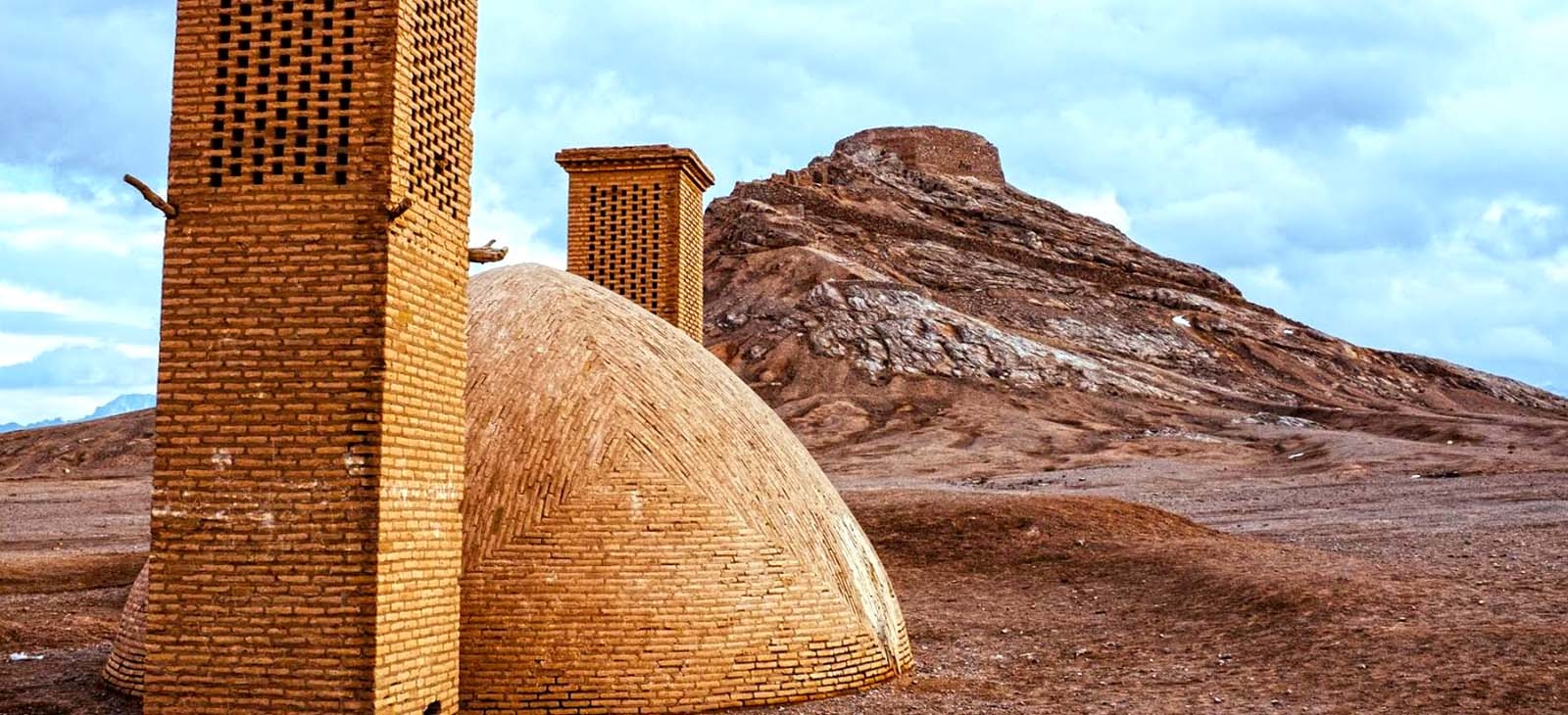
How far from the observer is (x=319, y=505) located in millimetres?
7035

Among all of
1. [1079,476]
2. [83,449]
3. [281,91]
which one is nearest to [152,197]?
[281,91]

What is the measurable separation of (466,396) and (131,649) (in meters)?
2.81

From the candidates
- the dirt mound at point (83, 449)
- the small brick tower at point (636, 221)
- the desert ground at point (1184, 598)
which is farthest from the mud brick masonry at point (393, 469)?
the dirt mound at point (83, 449)

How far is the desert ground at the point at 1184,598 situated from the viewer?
382 inches

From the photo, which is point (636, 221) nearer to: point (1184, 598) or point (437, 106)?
point (437, 106)

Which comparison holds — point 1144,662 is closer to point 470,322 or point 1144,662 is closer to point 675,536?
point 675,536

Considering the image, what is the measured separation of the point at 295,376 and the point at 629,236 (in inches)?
319

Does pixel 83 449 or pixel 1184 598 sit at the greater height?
pixel 83 449

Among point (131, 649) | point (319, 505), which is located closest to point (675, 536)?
point (319, 505)

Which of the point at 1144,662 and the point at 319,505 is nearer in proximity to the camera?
the point at 319,505

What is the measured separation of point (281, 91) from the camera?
24.3ft

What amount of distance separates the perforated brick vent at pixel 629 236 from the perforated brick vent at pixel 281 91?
7.61 meters

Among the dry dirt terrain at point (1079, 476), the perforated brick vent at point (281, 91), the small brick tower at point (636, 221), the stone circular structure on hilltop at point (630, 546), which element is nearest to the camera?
the perforated brick vent at point (281, 91)

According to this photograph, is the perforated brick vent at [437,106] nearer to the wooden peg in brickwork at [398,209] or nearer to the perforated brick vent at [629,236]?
the wooden peg in brickwork at [398,209]
